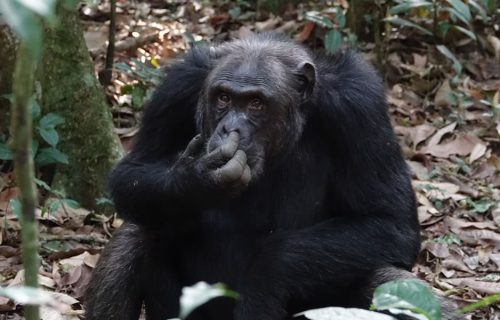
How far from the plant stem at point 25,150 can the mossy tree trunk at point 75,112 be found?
20.1 feet

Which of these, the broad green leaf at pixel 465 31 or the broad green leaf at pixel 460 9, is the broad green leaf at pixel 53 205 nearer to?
the broad green leaf at pixel 460 9

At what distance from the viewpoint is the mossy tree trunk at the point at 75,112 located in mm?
8734

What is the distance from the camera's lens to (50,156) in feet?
27.2

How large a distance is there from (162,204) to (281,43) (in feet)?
5.24

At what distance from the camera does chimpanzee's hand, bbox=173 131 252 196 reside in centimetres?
554

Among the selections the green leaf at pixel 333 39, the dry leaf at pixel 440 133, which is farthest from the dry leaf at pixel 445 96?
the green leaf at pixel 333 39

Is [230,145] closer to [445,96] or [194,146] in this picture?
[194,146]

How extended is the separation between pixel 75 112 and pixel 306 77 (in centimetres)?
316

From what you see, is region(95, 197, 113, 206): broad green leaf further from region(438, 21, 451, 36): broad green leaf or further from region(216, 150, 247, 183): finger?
region(438, 21, 451, 36): broad green leaf

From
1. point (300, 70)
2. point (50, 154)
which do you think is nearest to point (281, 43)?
point (300, 70)

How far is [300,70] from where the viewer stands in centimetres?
641

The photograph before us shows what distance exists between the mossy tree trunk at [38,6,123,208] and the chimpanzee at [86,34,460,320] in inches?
83.2

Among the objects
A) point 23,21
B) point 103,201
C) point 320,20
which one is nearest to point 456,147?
point 320,20

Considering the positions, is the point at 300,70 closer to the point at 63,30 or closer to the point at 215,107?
the point at 215,107
